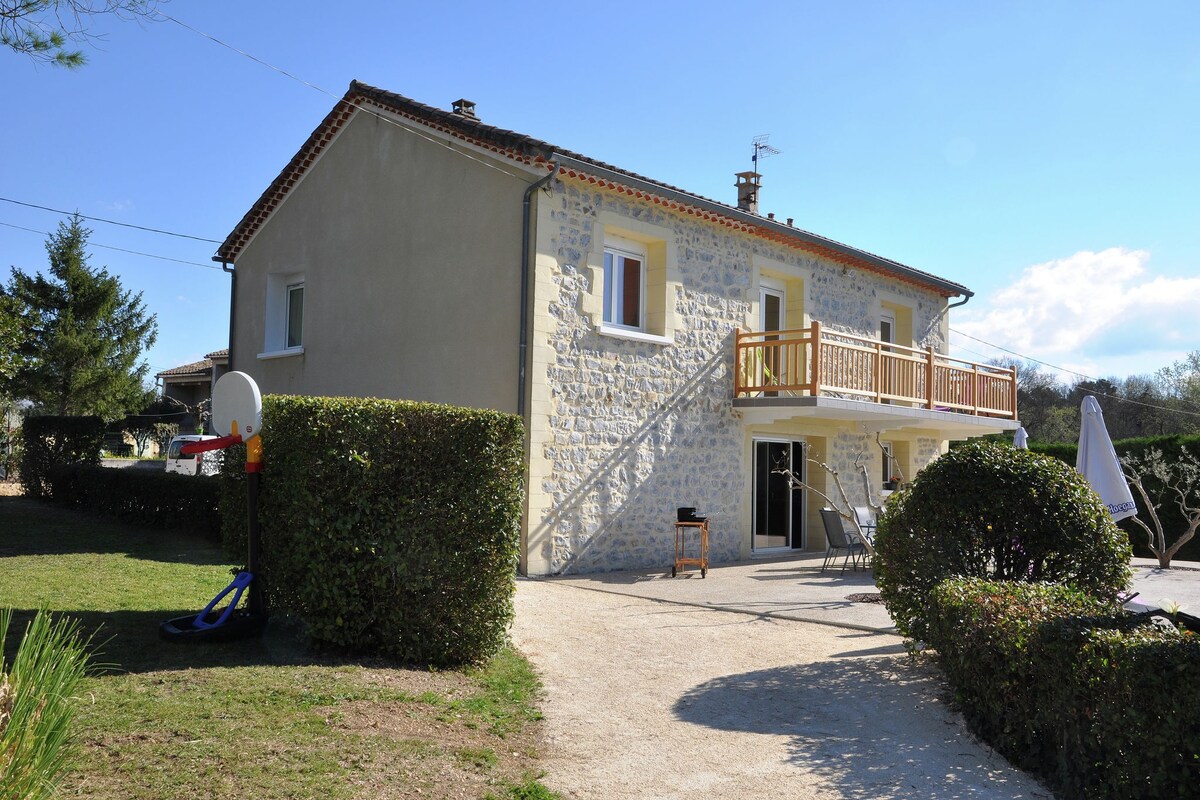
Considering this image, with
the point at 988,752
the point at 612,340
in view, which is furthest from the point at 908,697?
the point at 612,340

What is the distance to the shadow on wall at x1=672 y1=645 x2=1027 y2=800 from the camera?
4.30 meters

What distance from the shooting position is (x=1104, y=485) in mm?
8844

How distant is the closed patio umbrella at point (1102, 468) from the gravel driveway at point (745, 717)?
9.34 ft

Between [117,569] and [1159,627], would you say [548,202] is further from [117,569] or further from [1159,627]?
[1159,627]

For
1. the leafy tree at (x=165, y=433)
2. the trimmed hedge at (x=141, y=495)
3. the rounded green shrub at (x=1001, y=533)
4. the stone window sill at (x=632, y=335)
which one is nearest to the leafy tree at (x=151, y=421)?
the leafy tree at (x=165, y=433)

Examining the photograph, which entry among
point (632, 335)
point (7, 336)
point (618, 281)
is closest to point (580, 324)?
Result: point (632, 335)

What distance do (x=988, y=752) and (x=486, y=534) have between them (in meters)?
3.12

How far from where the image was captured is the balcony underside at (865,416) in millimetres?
13125

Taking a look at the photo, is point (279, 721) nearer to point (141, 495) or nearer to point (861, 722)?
point (861, 722)

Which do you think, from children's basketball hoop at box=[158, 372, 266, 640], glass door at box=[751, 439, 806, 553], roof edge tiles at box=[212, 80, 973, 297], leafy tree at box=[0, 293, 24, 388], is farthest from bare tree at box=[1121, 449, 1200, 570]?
leafy tree at box=[0, 293, 24, 388]

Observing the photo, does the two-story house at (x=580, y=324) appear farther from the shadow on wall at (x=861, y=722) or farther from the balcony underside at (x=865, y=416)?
the shadow on wall at (x=861, y=722)

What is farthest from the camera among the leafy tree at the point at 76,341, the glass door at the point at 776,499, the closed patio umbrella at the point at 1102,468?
the leafy tree at the point at 76,341

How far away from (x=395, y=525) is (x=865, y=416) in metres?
10.4

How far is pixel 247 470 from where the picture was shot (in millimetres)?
6098
